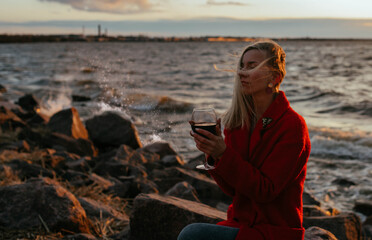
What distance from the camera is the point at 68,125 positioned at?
10.5 m

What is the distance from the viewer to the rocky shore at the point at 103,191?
386 cm

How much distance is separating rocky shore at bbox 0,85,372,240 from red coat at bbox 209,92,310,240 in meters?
1.14

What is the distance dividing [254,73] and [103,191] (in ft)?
14.9

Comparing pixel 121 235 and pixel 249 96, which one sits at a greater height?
pixel 249 96

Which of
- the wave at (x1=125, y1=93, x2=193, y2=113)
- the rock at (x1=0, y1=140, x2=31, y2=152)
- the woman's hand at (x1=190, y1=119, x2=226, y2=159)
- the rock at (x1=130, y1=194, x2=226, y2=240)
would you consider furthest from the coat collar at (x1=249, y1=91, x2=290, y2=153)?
the wave at (x1=125, y1=93, x2=193, y2=113)

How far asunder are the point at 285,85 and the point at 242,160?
25.5 metres

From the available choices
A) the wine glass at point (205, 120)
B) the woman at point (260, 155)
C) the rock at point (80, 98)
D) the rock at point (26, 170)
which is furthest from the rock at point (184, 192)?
the rock at point (80, 98)

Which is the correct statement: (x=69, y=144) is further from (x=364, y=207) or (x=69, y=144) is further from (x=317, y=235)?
(x=317, y=235)

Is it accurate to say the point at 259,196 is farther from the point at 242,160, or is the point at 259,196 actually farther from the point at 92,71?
the point at 92,71

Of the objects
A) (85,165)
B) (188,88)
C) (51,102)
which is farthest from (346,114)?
(51,102)

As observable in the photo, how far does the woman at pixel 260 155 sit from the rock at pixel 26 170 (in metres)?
4.38

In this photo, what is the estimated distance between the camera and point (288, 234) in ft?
7.55

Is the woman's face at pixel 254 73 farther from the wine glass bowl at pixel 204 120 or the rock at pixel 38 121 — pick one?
the rock at pixel 38 121

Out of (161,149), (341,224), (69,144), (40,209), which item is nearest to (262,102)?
(40,209)
